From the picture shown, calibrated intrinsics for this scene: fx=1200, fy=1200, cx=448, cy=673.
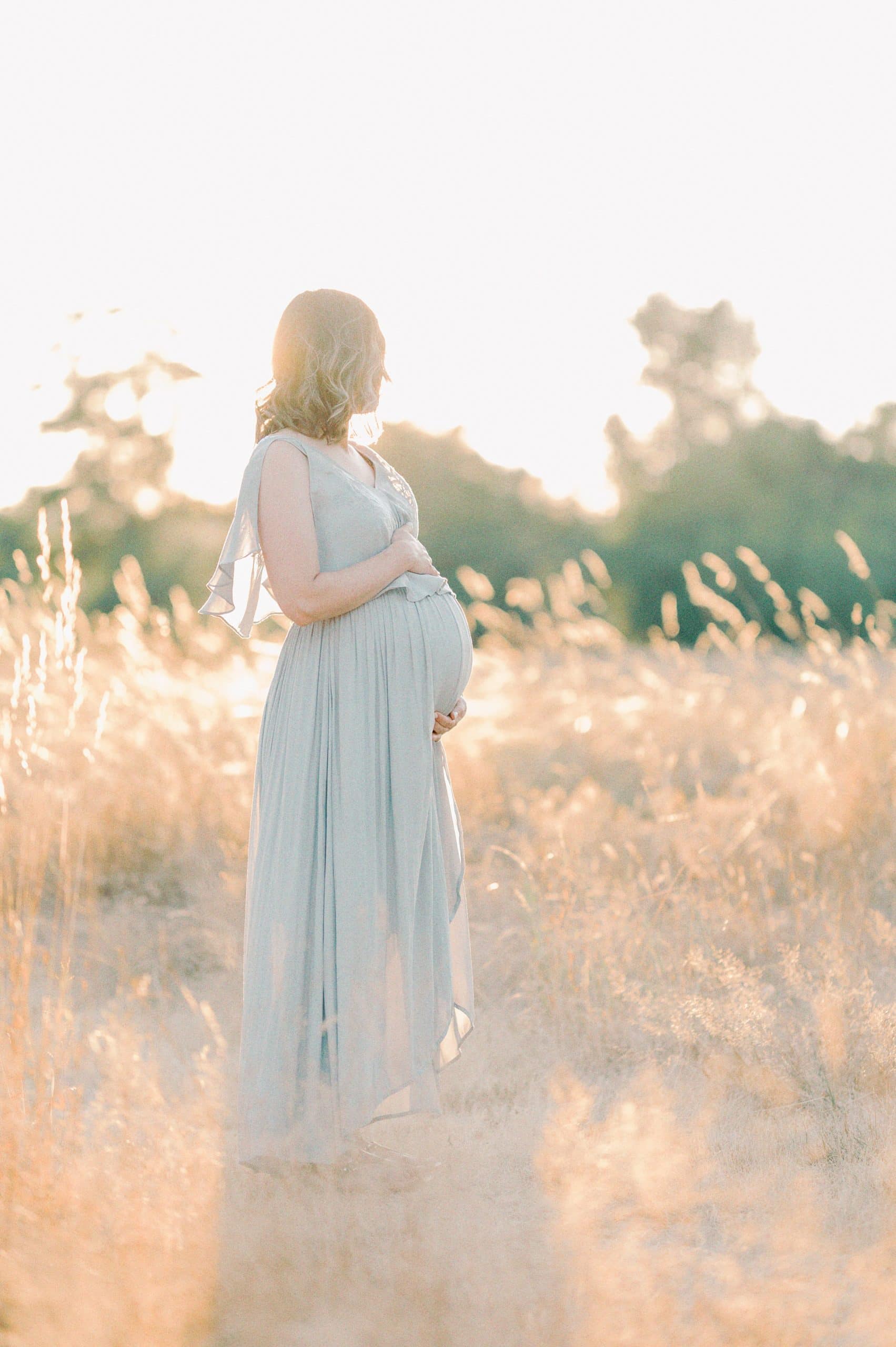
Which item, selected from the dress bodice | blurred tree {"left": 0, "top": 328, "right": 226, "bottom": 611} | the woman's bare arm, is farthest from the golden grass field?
blurred tree {"left": 0, "top": 328, "right": 226, "bottom": 611}

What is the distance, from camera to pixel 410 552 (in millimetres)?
2354

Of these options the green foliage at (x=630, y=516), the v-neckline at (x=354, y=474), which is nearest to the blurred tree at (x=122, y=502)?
the green foliage at (x=630, y=516)

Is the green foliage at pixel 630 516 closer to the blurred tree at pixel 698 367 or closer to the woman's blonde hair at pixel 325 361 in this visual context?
the blurred tree at pixel 698 367

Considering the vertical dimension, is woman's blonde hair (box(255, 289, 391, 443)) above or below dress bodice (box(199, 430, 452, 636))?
above

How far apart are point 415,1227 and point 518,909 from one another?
1917 millimetres

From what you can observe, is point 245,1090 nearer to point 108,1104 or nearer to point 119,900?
point 108,1104

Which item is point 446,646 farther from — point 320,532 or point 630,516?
point 630,516

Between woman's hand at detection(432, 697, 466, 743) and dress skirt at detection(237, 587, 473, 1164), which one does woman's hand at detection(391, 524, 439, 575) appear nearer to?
dress skirt at detection(237, 587, 473, 1164)

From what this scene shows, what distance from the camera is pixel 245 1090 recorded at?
2322mm

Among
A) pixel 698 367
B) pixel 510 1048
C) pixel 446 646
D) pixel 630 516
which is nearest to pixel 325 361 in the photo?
pixel 446 646

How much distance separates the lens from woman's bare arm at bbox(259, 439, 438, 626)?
224 centimetres

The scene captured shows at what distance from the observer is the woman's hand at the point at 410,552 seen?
7.71 feet

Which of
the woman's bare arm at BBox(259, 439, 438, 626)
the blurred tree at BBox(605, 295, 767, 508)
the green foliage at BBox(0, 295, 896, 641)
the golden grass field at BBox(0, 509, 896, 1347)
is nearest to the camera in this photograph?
the golden grass field at BBox(0, 509, 896, 1347)

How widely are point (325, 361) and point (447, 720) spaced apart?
2.44 ft
